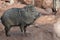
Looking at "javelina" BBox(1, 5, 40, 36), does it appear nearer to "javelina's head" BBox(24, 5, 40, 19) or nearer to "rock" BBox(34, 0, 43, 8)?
"javelina's head" BBox(24, 5, 40, 19)

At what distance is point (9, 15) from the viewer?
16.0ft

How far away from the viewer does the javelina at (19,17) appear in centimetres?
484

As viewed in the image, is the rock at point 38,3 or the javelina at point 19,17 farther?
the rock at point 38,3

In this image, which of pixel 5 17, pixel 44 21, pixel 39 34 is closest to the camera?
pixel 5 17

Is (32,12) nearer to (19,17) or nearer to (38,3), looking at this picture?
(19,17)

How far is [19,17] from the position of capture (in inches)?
193

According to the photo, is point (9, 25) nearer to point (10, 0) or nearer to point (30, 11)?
point (30, 11)

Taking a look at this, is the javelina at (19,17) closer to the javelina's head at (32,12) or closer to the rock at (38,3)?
the javelina's head at (32,12)

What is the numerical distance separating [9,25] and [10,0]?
478 centimetres

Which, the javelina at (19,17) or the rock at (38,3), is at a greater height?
the javelina at (19,17)

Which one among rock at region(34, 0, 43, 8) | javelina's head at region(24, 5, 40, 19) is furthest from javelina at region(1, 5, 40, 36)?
rock at region(34, 0, 43, 8)

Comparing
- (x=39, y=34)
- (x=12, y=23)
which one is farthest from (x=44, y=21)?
(x=12, y=23)

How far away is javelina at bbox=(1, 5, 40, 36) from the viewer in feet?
15.9

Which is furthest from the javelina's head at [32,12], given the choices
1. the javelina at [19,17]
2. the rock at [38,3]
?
the rock at [38,3]
